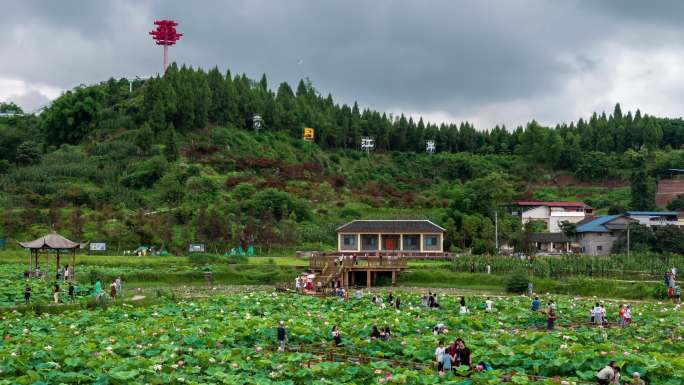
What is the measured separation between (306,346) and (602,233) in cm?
4462

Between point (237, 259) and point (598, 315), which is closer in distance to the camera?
point (598, 315)

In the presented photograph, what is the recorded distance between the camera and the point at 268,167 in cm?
8025

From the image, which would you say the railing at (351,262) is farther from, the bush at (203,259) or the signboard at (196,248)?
the signboard at (196,248)

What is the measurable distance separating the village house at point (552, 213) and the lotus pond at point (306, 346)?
4272 centimetres

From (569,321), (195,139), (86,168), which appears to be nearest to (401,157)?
(195,139)

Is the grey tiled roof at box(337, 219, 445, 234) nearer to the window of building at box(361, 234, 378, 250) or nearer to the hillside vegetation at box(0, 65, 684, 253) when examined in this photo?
the window of building at box(361, 234, 378, 250)

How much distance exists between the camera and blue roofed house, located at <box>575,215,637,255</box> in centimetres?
5825

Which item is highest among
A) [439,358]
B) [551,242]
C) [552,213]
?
[552,213]

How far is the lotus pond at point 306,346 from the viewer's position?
16.4 metres

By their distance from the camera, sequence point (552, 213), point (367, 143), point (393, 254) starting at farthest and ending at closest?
point (367, 143) → point (552, 213) → point (393, 254)

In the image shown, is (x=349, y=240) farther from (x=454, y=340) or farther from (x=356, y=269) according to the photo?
(x=454, y=340)

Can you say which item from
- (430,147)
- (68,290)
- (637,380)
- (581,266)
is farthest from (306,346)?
(430,147)

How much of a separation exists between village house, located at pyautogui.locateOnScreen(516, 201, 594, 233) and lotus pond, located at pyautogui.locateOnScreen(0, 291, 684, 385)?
140ft

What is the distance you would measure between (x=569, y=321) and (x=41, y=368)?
63.8ft
